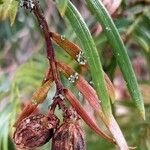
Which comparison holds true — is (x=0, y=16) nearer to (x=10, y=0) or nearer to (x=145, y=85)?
(x=10, y=0)

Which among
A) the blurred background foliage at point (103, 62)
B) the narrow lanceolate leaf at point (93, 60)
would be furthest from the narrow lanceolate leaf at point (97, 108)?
the blurred background foliage at point (103, 62)

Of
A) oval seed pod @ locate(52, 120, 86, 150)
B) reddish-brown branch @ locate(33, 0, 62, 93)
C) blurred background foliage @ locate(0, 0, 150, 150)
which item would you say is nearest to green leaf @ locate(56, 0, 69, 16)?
reddish-brown branch @ locate(33, 0, 62, 93)

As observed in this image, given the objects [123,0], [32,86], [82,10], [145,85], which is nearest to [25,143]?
[123,0]

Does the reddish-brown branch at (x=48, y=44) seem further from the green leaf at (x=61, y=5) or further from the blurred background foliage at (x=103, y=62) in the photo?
the blurred background foliage at (x=103, y=62)

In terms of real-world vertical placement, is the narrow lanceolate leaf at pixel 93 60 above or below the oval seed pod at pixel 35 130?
above

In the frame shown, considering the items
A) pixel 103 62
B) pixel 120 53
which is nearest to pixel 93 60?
pixel 120 53

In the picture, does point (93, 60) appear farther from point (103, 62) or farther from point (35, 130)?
point (103, 62)

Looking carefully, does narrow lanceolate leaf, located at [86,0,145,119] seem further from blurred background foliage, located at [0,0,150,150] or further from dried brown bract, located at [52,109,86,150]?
blurred background foliage, located at [0,0,150,150]
